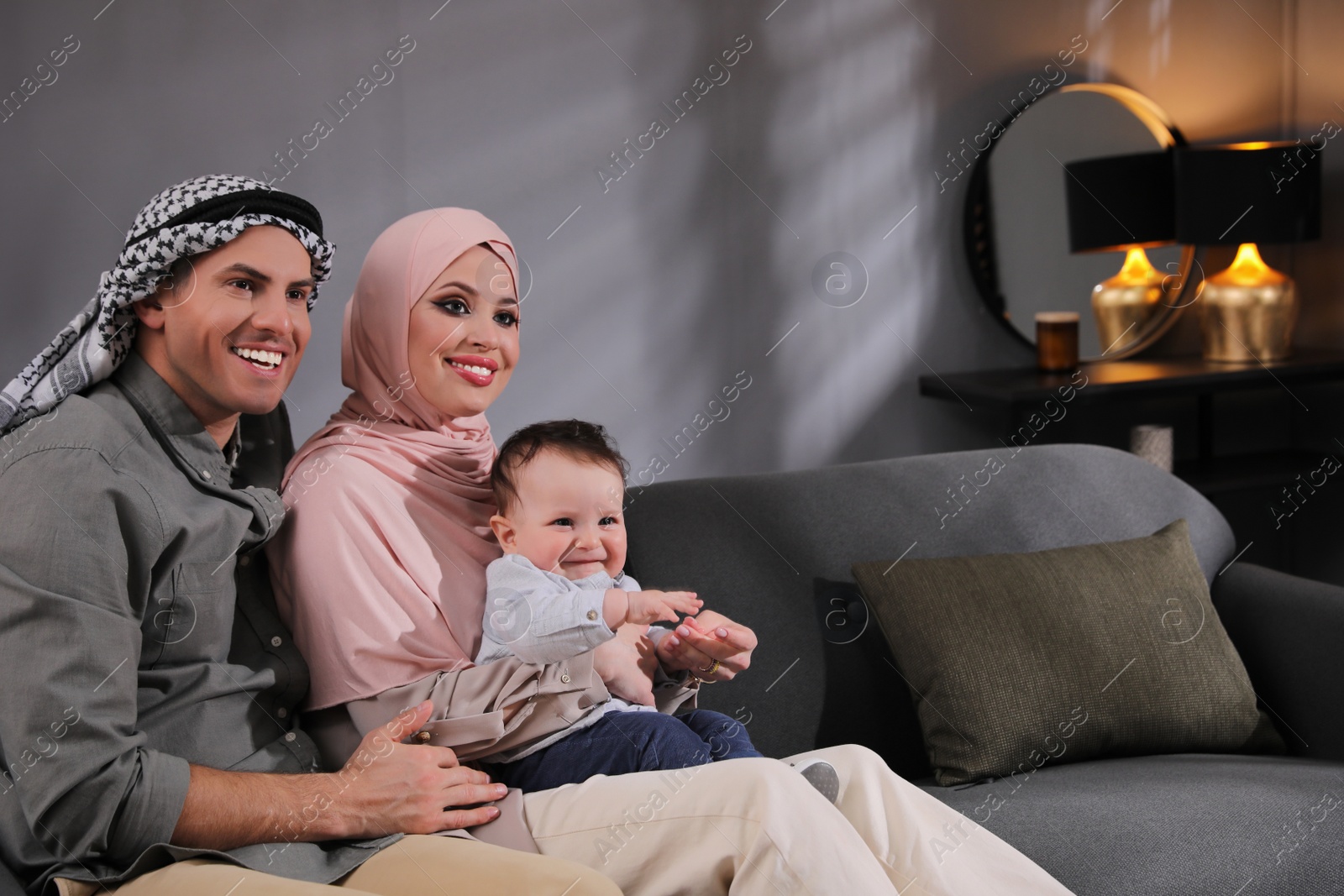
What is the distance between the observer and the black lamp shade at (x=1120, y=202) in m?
3.54

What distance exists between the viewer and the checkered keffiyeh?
1.33 meters

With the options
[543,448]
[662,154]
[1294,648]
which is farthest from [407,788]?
[662,154]

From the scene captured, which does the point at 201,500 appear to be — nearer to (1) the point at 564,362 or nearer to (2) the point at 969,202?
(1) the point at 564,362

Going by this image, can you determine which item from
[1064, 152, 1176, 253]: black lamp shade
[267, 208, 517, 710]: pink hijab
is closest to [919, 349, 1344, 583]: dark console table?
[1064, 152, 1176, 253]: black lamp shade

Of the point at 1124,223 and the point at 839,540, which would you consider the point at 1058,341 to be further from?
the point at 839,540

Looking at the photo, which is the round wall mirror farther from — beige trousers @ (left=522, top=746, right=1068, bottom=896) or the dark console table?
beige trousers @ (left=522, top=746, right=1068, bottom=896)

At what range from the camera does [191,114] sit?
274 centimetres

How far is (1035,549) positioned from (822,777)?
0.87 meters

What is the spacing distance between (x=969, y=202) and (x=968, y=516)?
166 centimetres

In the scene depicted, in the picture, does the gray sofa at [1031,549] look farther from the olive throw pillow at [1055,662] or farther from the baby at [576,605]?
the baby at [576,605]

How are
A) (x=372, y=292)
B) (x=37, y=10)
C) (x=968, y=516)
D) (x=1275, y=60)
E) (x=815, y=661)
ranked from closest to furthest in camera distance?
(x=372, y=292) → (x=815, y=661) → (x=968, y=516) → (x=37, y=10) → (x=1275, y=60)

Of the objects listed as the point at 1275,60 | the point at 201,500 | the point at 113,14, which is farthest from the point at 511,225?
the point at 1275,60

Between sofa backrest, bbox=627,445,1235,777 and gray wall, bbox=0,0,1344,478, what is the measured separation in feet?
4.04

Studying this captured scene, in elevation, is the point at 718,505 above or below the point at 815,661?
above
